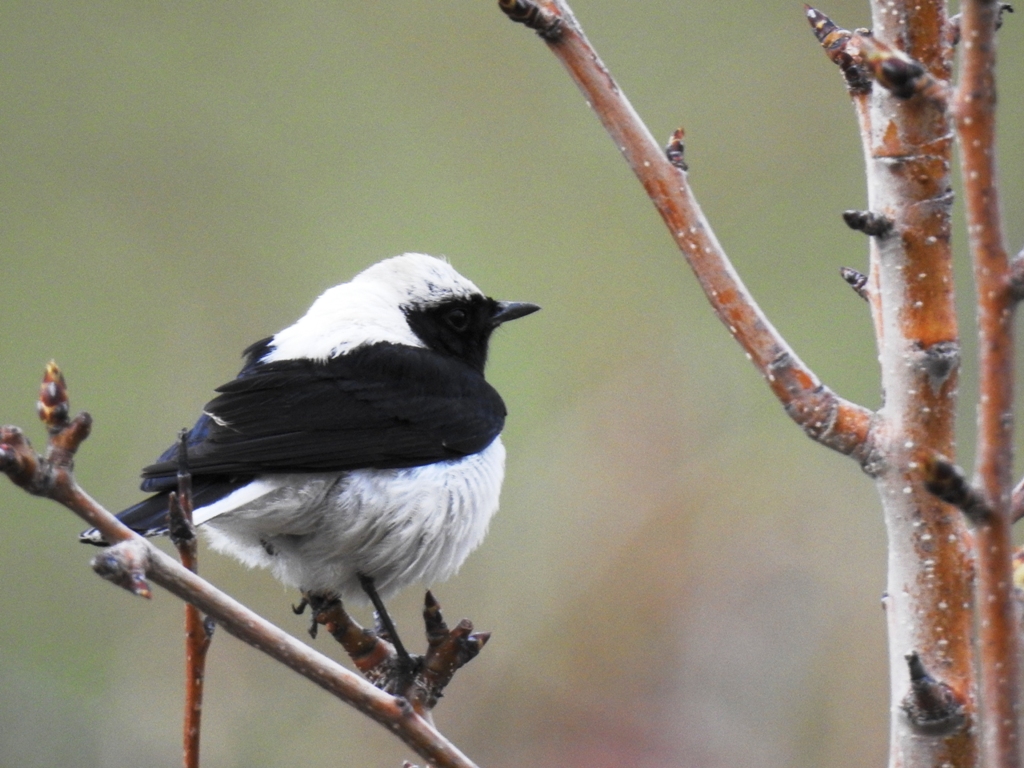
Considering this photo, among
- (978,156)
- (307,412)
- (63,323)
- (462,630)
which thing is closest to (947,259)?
(978,156)

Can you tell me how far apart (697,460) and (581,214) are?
3.25 meters

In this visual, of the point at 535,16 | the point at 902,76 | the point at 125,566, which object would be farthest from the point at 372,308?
the point at 902,76

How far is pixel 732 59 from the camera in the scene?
6.80m

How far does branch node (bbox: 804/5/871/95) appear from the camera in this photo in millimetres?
1774

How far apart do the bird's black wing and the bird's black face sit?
281 mm

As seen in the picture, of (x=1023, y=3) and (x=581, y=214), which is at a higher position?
(x=1023, y=3)

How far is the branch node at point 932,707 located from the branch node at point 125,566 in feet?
2.76

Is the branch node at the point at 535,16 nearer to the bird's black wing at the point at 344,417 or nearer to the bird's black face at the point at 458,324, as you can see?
the bird's black wing at the point at 344,417

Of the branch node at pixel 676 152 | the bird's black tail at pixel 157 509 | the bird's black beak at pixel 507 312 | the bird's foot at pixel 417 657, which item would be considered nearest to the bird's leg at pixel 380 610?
the bird's foot at pixel 417 657

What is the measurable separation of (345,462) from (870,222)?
6.19 ft

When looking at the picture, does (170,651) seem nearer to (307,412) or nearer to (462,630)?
(307,412)

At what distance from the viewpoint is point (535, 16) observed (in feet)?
5.16

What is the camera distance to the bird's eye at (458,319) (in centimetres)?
411

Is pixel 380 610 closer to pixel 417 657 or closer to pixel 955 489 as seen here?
pixel 417 657
